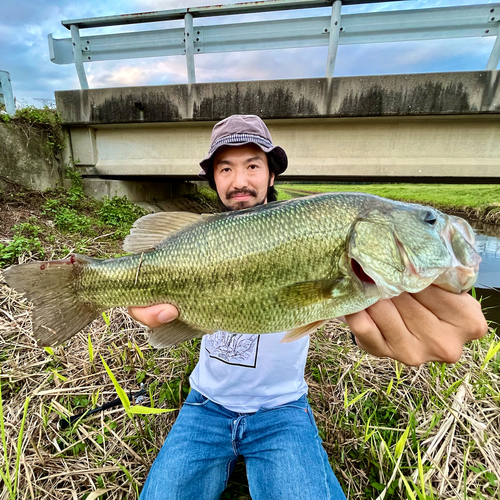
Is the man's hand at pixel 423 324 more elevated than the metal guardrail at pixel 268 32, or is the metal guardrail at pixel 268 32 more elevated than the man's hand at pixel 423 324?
the metal guardrail at pixel 268 32

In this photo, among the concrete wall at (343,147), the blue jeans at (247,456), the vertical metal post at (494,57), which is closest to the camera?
the blue jeans at (247,456)

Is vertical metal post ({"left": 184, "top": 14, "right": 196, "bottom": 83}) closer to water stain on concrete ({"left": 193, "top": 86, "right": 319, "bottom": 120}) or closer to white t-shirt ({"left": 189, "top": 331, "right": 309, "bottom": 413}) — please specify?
water stain on concrete ({"left": 193, "top": 86, "right": 319, "bottom": 120})

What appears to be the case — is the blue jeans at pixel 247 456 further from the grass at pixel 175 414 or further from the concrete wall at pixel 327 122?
the concrete wall at pixel 327 122

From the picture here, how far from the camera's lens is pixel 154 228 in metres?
1.75

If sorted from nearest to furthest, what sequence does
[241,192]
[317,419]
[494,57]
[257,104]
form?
[317,419]
[241,192]
[494,57]
[257,104]

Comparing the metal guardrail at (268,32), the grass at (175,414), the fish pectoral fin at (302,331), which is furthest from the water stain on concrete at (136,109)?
the fish pectoral fin at (302,331)

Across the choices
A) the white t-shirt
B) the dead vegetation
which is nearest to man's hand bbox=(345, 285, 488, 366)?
the dead vegetation

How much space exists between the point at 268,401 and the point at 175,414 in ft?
2.88

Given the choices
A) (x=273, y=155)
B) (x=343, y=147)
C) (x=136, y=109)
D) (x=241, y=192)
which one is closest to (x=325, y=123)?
(x=343, y=147)

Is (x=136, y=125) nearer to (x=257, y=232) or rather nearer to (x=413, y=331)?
(x=257, y=232)

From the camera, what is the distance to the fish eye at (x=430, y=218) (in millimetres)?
1416

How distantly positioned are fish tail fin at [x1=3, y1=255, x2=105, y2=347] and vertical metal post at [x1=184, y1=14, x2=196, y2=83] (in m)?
5.35

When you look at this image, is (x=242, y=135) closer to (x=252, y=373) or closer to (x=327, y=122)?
(x=252, y=373)

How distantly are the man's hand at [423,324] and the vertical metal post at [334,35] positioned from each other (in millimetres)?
5234
